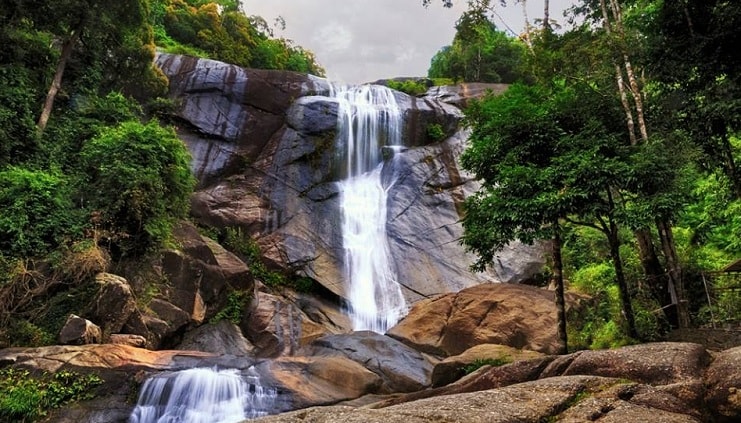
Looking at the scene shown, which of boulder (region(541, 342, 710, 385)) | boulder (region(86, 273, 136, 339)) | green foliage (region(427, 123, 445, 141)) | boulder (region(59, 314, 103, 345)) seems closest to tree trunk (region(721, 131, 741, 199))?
boulder (region(541, 342, 710, 385))

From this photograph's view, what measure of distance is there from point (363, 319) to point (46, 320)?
11031mm

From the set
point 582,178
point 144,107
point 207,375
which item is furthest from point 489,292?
point 144,107

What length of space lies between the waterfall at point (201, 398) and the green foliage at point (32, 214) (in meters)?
5.24

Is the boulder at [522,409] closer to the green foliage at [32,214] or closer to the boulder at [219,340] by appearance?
the green foliage at [32,214]

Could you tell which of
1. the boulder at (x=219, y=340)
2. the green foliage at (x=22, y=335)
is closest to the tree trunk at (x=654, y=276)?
the boulder at (x=219, y=340)

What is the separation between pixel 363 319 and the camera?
19750mm

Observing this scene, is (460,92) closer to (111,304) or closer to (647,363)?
(111,304)

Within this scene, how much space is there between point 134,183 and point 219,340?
5.82 meters

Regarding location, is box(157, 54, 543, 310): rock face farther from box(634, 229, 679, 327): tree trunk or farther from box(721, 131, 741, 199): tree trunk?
box(721, 131, 741, 199): tree trunk

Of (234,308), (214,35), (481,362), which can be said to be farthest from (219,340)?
(214,35)

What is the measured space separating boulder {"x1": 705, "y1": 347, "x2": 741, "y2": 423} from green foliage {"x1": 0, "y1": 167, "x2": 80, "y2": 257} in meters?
14.2

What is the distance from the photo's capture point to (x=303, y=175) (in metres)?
25.1

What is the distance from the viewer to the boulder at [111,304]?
12.4 metres

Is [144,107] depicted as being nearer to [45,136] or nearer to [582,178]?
[45,136]
